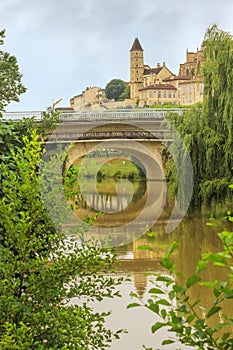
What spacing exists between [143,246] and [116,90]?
92.9m

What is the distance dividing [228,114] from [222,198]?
209 centimetres

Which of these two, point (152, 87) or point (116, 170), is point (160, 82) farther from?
point (116, 170)

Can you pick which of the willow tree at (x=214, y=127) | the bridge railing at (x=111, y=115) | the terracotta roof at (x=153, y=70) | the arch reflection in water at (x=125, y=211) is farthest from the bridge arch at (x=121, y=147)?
the terracotta roof at (x=153, y=70)

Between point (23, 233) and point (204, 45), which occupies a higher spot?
point (204, 45)

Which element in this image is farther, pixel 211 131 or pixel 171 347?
pixel 211 131

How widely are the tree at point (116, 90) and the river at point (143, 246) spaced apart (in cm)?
6047

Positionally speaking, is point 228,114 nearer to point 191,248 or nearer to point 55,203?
point 191,248

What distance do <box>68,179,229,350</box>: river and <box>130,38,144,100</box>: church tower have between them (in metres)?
52.6

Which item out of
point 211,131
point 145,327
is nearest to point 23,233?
point 145,327

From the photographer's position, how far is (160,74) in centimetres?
8344

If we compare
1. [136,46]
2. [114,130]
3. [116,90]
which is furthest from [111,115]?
[116,90]

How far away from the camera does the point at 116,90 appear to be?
93.9 m

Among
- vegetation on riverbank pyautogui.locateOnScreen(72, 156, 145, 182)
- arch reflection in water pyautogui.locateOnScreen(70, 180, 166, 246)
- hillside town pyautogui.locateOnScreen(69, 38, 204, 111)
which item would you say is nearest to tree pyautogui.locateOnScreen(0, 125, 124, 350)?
arch reflection in water pyautogui.locateOnScreen(70, 180, 166, 246)

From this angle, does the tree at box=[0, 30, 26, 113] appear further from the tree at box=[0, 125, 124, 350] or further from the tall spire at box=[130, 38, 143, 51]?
the tall spire at box=[130, 38, 143, 51]
